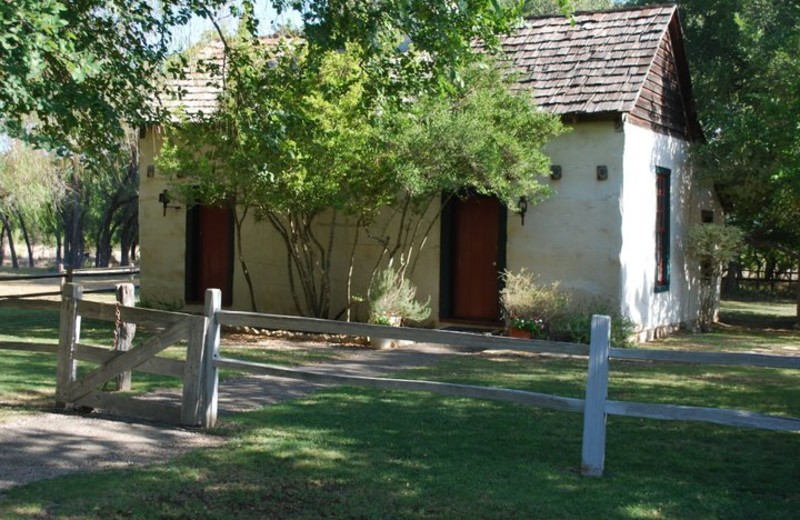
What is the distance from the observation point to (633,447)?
7.16 m

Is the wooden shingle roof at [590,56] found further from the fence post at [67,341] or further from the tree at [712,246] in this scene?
the fence post at [67,341]

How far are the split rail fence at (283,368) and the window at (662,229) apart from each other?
8776 mm

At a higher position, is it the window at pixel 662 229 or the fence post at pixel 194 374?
the window at pixel 662 229

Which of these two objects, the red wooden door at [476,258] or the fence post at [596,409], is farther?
the red wooden door at [476,258]

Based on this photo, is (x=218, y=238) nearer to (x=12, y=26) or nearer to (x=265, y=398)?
(x=265, y=398)

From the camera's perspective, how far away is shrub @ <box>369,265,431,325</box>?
13.7 m

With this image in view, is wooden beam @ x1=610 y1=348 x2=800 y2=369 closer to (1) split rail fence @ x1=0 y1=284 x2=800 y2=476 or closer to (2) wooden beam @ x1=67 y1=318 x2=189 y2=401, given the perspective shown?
(1) split rail fence @ x1=0 y1=284 x2=800 y2=476

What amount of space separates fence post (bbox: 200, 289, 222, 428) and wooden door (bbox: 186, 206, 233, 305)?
32.0ft

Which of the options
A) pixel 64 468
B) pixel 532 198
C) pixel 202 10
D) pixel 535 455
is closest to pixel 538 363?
pixel 532 198

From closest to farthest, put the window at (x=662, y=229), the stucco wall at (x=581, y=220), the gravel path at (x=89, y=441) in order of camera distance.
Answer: the gravel path at (x=89, y=441) → the stucco wall at (x=581, y=220) → the window at (x=662, y=229)

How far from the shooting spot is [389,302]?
13750 mm

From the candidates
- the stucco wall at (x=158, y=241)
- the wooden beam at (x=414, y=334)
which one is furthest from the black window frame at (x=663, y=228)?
the wooden beam at (x=414, y=334)

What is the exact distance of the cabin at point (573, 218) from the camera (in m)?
14.4

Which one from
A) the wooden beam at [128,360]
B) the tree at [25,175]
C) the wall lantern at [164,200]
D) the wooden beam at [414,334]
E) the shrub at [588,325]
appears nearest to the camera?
the wooden beam at [414,334]
